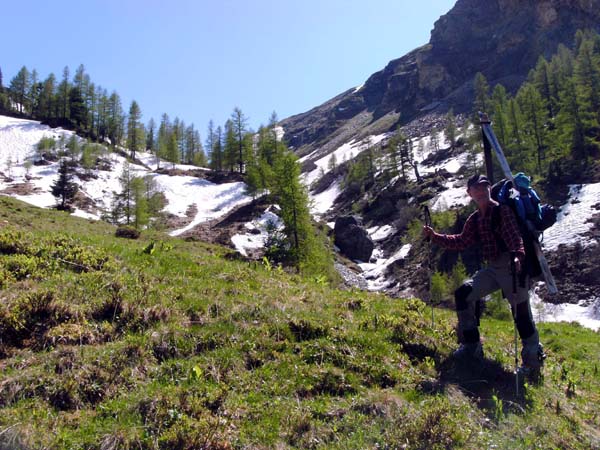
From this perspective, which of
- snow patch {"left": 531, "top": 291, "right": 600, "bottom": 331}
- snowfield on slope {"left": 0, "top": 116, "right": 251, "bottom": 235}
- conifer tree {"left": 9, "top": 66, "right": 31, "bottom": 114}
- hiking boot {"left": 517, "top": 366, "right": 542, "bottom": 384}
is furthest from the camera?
conifer tree {"left": 9, "top": 66, "right": 31, "bottom": 114}

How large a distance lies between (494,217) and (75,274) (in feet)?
26.1

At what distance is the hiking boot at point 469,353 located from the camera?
282 inches

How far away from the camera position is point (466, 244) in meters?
7.58

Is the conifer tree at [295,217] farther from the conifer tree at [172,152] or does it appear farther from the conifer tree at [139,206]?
the conifer tree at [172,152]

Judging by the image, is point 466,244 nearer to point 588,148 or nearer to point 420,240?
point 420,240

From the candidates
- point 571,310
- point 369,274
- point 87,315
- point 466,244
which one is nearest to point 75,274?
point 87,315

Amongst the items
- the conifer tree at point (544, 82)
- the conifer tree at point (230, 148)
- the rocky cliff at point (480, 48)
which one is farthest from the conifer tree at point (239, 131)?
the rocky cliff at point (480, 48)

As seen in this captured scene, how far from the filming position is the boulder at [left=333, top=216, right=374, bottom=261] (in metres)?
63.6

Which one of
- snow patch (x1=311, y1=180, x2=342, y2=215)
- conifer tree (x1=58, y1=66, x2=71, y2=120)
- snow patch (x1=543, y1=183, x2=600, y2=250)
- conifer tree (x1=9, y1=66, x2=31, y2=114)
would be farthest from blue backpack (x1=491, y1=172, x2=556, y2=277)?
conifer tree (x1=9, y1=66, x2=31, y2=114)

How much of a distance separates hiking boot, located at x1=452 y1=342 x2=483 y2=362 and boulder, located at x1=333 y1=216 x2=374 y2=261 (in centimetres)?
5604

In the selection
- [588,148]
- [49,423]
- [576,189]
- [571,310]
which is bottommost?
[571,310]

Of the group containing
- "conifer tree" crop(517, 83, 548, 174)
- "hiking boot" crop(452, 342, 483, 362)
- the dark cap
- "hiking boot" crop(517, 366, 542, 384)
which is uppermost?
"conifer tree" crop(517, 83, 548, 174)

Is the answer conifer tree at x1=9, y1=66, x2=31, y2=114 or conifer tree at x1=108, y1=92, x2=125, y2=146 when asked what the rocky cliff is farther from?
conifer tree at x1=9, y1=66, x2=31, y2=114

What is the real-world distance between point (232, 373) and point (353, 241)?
5945 cm
